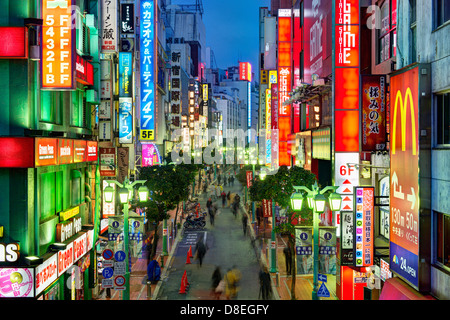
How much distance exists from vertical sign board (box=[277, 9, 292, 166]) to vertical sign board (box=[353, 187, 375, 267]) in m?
26.3

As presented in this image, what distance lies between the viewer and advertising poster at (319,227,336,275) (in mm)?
15414

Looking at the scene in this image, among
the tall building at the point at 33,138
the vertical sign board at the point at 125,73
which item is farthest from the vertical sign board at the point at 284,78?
the tall building at the point at 33,138

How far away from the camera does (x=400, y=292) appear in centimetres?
1027

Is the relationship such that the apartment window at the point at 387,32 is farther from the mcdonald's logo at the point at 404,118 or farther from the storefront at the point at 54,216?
the storefront at the point at 54,216

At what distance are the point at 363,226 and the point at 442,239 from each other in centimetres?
443

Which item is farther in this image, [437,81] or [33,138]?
[33,138]

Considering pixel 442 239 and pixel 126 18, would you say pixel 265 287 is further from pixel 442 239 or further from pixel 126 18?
pixel 126 18

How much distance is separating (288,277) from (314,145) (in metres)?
8.34

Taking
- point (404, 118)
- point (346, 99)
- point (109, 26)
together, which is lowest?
point (404, 118)

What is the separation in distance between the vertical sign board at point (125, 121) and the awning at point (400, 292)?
18.6m

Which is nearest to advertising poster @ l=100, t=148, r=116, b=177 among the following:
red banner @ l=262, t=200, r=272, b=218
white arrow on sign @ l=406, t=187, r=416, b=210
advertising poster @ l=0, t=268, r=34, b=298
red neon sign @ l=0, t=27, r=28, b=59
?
red neon sign @ l=0, t=27, r=28, b=59

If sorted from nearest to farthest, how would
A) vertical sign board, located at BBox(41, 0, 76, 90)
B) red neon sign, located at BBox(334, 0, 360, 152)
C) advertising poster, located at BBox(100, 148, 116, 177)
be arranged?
vertical sign board, located at BBox(41, 0, 76, 90) → red neon sign, located at BBox(334, 0, 360, 152) → advertising poster, located at BBox(100, 148, 116, 177)

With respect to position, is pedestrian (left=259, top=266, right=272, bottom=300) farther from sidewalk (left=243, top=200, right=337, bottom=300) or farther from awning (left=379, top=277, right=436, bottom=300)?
awning (left=379, top=277, right=436, bottom=300)

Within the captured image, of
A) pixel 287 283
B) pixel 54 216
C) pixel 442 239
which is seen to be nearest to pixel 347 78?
pixel 442 239
